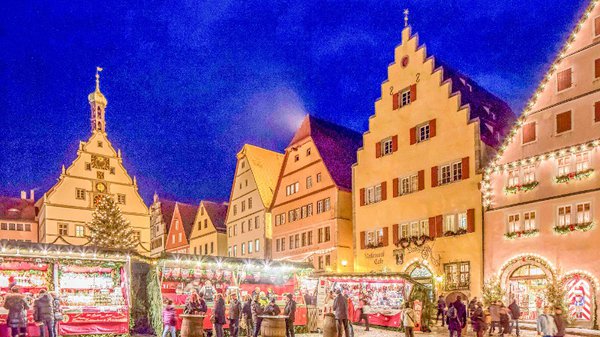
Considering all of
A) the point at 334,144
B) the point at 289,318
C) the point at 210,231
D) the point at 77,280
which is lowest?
the point at 289,318

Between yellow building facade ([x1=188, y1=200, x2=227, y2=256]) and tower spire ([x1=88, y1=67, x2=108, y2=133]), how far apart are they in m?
12.6

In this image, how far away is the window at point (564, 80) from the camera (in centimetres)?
2716

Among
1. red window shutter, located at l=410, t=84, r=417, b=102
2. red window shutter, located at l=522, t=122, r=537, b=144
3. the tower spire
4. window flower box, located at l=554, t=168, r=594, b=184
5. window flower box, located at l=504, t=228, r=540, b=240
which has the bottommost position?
window flower box, located at l=504, t=228, r=540, b=240

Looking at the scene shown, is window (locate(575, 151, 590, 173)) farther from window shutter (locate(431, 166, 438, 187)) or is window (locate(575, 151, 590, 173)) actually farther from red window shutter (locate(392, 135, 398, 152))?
red window shutter (locate(392, 135, 398, 152))

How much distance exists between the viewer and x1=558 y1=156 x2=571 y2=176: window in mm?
26484

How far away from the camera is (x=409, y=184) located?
34.3m

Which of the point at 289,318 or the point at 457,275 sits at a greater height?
the point at 457,275

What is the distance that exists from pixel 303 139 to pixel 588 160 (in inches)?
817

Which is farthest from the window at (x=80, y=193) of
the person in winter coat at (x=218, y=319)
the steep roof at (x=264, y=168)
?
the person in winter coat at (x=218, y=319)

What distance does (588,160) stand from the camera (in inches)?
1008

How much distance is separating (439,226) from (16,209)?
48126 millimetres

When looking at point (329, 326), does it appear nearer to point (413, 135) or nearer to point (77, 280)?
point (77, 280)

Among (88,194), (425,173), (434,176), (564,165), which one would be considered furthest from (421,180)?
(88,194)

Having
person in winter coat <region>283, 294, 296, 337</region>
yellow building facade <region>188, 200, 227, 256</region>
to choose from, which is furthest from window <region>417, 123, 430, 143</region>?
yellow building facade <region>188, 200, 227, 256</region>
